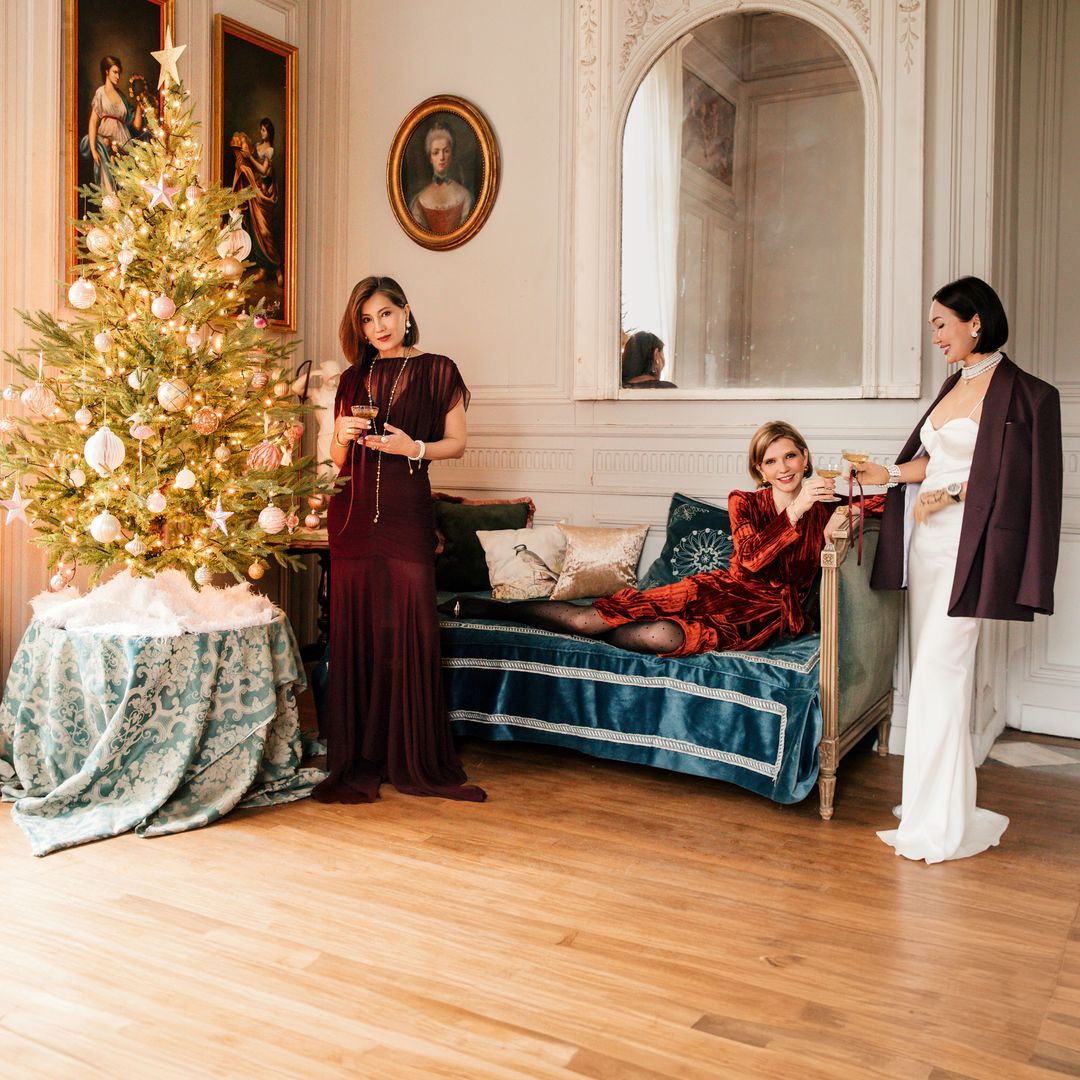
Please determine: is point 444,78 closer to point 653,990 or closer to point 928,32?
point 928,32

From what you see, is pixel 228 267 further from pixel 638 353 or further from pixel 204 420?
pixel 638 353

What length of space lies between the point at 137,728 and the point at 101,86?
261cm

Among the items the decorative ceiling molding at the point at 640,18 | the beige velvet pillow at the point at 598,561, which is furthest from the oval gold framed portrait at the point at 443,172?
the beige velvet pillow at the point at 598,561

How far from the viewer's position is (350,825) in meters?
3.41

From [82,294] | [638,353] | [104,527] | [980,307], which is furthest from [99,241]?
[980,307]

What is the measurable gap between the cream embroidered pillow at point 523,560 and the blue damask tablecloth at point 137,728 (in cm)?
117

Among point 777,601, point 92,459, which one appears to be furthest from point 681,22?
point 92,459

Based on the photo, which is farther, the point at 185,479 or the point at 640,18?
the point at 640,18

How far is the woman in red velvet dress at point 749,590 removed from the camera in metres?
3.84

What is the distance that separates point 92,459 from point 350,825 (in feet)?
4.37

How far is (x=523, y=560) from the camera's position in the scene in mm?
4609

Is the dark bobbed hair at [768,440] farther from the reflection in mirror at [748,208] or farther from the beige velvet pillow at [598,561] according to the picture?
the beige velvet pillow at [598,561]

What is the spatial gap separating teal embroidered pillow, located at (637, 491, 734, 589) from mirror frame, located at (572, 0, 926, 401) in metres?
0.50

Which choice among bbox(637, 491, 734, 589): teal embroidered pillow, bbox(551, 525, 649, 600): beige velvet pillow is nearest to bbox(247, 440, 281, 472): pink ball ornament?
bbox(551, 525, 649, 600): beige velvet pillow
